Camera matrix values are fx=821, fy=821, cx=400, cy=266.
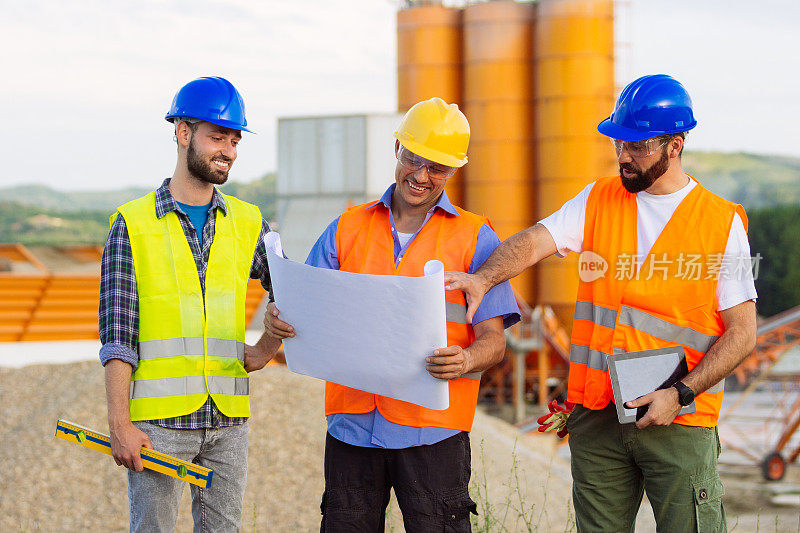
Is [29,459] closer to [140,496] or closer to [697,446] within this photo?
[140,496]

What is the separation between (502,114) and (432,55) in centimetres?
272

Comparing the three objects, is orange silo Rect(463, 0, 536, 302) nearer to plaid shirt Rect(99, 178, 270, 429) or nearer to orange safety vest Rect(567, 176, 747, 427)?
orange safety vest Rect(567, 176, 747, 427)

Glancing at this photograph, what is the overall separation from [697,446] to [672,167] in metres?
0.96

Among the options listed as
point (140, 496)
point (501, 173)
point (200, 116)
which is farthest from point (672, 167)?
point (501, 173)

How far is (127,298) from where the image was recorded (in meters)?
2.86

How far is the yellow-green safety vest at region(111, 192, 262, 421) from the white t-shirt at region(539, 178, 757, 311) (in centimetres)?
121

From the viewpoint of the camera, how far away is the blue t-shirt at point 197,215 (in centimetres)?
303

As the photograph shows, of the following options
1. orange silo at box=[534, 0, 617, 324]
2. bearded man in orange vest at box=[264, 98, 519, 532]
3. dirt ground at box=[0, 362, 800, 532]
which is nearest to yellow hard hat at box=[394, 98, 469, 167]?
bearded man in orange vest at box=[264, 98, 519, 532]

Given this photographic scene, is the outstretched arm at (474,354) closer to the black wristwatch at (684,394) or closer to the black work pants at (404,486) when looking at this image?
the black work pants at (404,486)

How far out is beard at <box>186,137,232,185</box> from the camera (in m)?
2.97

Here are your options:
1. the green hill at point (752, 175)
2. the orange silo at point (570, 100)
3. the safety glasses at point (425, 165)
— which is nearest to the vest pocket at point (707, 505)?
the safety glasses at point (425, 165)

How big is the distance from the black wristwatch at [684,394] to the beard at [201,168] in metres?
1.76

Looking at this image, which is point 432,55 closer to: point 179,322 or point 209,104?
point 209,104

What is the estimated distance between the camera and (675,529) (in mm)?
2760
